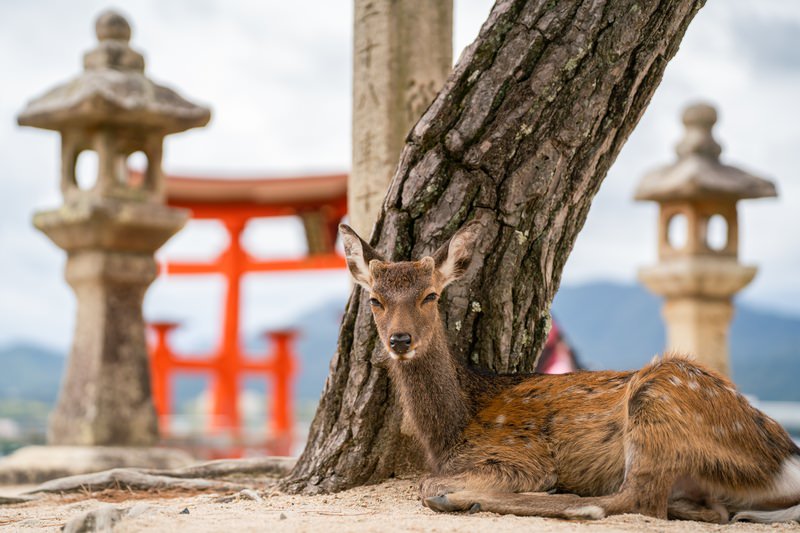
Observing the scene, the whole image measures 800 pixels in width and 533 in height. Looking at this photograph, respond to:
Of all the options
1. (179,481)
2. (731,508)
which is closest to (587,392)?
(731,508)

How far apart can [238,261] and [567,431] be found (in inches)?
415

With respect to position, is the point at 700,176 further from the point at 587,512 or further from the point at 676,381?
the point at 587,512

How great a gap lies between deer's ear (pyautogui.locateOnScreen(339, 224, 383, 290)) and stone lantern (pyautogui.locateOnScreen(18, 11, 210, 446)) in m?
3.82

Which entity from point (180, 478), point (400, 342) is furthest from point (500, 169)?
point (180, 478)

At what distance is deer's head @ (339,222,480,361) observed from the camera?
11.6 ft

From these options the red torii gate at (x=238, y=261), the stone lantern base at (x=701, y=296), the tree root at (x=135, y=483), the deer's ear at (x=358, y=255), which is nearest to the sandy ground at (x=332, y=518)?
the tree root at (x=135, y=483)

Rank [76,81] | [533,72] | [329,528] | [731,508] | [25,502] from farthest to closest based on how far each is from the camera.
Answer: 1. [76,81]
2. [25,502]
3. [533,72]
4. [731,508]
5. [329,528]

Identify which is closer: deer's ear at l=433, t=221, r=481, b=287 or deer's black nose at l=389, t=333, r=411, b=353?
deer's black nose at l=389, t=333, r=411, b=353

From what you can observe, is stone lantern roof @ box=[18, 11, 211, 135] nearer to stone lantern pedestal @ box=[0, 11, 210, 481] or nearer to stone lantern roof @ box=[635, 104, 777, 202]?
stone lantern pedestal @ box=[0, 11, 210, 481]

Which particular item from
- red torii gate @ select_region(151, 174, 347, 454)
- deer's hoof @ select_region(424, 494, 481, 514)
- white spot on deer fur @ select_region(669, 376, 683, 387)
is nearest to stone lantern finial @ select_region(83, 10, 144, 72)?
red torii gate @ select_region(151, 174, 347, 454)

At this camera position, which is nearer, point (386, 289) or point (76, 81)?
point (386, 289)

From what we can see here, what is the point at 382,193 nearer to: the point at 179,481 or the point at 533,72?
the point at 533,72

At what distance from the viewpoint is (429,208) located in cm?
395

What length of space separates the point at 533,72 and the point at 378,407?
4.67ft
